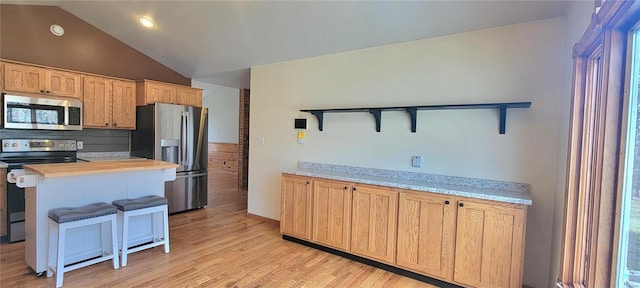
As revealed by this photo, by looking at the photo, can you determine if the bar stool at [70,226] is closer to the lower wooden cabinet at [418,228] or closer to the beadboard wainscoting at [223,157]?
the lower wooden cabinet at [418,228]

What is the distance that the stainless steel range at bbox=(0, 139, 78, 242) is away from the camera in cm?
332

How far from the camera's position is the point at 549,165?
8.02 feet

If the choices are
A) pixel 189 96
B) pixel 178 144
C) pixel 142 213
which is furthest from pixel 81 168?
pixel 189 96

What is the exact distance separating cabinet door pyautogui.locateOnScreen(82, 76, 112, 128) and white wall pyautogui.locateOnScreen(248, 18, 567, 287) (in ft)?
8.09

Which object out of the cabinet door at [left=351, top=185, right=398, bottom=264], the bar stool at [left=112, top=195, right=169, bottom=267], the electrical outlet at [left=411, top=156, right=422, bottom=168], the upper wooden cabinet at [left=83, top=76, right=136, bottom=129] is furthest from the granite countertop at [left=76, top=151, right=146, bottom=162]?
the electrical outlet at [left=411, top=156, right=422, bottom=168]

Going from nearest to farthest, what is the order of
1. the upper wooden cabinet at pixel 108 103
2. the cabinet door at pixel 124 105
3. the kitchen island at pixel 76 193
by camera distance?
the kitchen island at pixel 76 193 < the upper wooden cabinet at pixel 108 103 < the cabinet door at pixel 124 105

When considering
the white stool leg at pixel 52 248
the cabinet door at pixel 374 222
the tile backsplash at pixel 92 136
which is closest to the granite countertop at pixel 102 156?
the tile backsplash at pixel 92 136

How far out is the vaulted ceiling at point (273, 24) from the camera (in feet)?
8.41

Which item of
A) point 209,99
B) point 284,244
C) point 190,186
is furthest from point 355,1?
point 209,99

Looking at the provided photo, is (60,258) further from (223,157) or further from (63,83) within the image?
(223,157)

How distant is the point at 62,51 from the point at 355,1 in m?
4.03

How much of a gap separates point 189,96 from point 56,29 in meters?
1.84

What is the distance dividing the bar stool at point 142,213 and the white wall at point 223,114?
16.7 ft

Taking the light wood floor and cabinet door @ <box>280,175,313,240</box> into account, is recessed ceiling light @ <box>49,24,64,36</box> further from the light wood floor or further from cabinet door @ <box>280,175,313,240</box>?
cabinet door @ <box>280,175,313,240</box>
